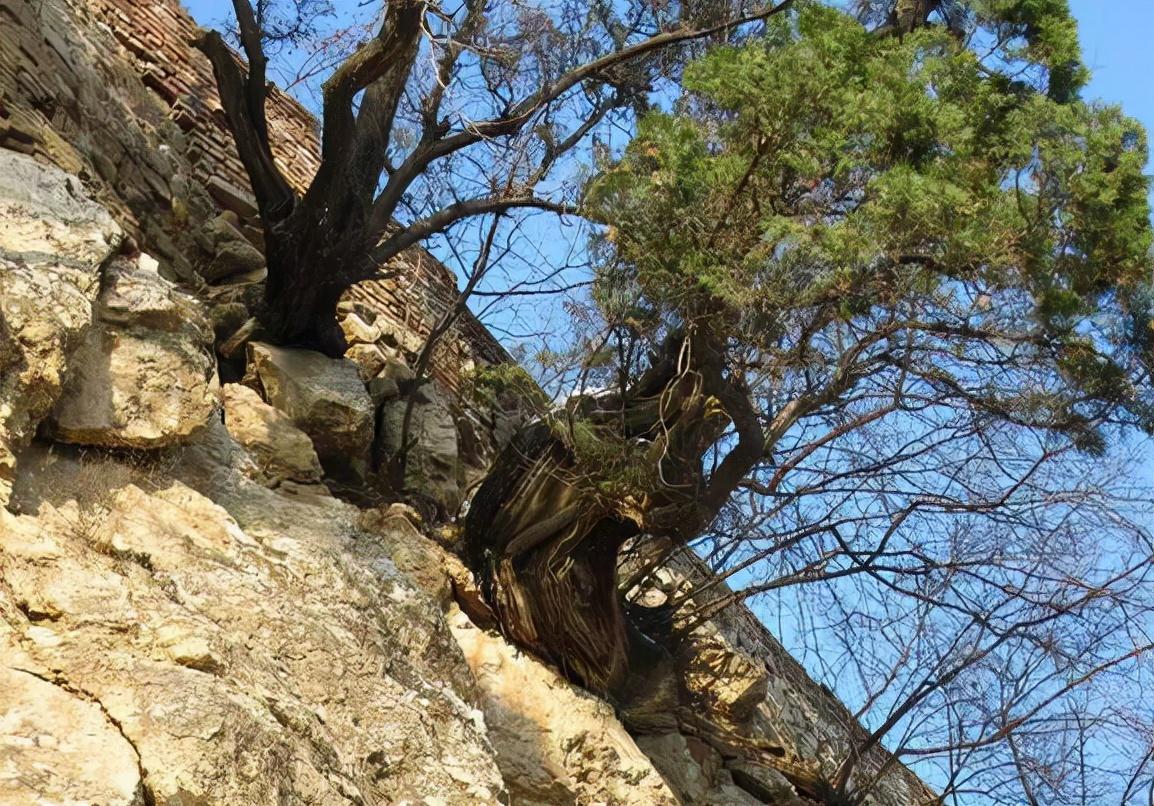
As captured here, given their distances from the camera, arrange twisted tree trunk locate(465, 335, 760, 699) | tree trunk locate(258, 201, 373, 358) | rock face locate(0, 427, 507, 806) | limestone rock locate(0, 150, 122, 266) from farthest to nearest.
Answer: tree trunk locate(258, 201, 373, 358) → twisted tree trunk locate(465, 335, 760, 699) → limestone rock locate(0, 150, 122, 266) → rock face locate(0, 427, 507, 806)

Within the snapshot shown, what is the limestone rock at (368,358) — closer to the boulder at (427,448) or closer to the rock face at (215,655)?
the boulder at (427,448)

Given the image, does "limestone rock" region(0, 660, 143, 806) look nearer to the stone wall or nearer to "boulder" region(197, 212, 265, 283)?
the stone wall

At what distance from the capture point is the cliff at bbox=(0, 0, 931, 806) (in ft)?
13.5

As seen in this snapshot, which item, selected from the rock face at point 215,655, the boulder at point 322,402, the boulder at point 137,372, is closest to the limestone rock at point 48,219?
the boulder at point 137,372

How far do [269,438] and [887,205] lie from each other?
9.76ft

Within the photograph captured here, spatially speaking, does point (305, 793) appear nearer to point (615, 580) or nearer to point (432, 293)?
point (615, 580)

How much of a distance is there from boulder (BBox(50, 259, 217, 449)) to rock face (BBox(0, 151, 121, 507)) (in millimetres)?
155

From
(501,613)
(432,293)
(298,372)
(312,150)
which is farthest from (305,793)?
(312,150)

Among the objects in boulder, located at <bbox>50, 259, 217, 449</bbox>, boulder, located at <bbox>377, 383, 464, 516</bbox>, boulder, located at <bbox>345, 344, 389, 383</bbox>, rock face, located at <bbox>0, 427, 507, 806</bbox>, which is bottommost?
rock face, located at <bbox>0, 427, 507, 806</bbox>

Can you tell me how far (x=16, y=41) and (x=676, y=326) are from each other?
11.6ft

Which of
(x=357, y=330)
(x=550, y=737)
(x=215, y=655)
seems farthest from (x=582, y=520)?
(x=215, y=655)

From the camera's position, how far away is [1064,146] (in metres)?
6.89

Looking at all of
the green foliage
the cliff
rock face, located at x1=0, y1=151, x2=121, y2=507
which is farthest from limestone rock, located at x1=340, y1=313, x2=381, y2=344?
rock face, located at x1=0, y1=151, x2=121, y2=507

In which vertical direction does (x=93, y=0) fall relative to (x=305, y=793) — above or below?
above
